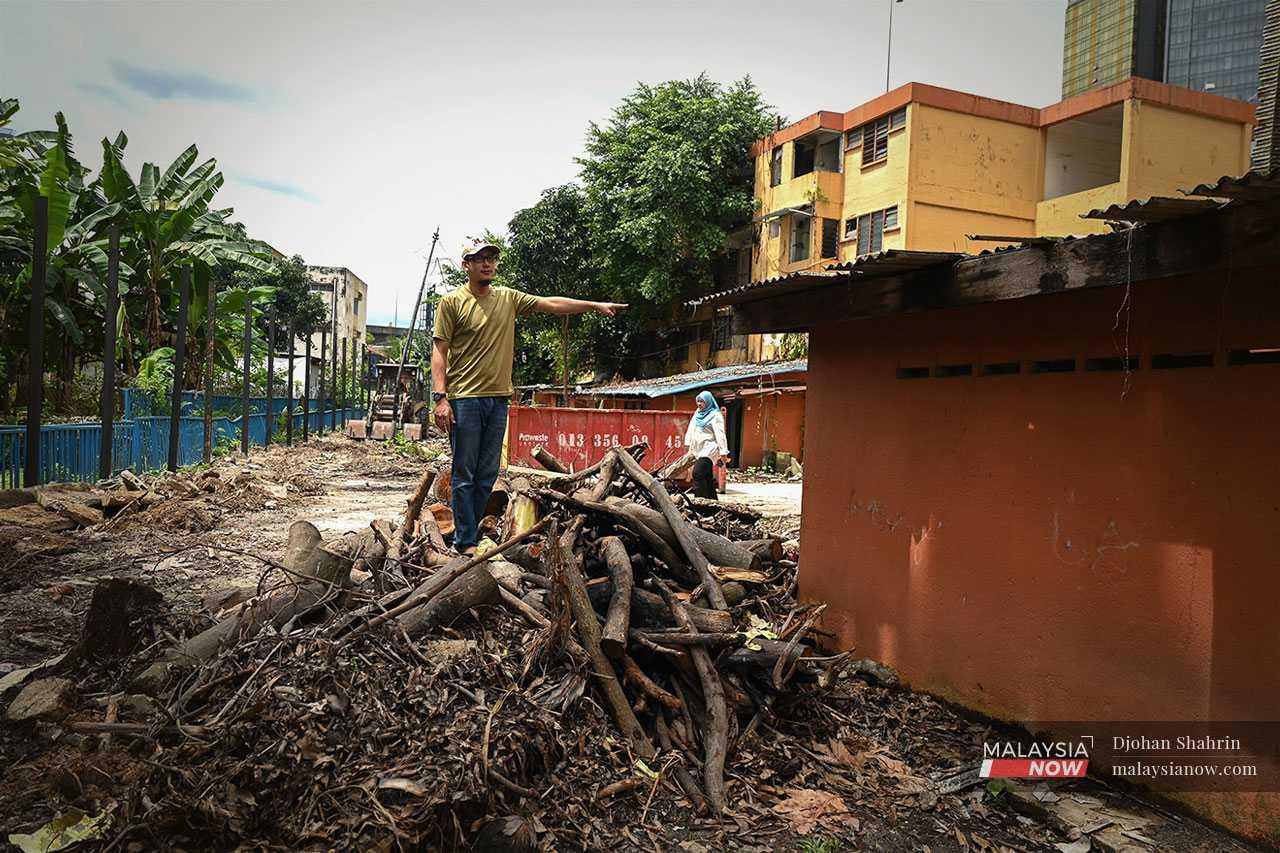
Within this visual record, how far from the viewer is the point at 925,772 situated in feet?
14.3

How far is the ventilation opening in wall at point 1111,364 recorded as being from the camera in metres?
4.04

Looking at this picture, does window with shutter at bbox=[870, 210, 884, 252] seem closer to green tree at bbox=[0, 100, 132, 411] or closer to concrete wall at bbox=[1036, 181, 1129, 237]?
concrete wall at bbox=[1036, 181, 1129, 237]

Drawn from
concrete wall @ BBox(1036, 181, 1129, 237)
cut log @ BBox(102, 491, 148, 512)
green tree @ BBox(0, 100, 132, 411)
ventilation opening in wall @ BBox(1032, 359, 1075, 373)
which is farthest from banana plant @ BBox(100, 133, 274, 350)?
concrete wall @ BBox(1036, 181, 1129, 237)

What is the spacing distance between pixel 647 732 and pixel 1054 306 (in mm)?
3237

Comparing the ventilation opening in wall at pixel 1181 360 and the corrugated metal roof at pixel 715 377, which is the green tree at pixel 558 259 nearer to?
the corrugated metal roof at pixel 715 377

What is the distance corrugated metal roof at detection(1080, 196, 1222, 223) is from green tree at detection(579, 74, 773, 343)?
1098 inches

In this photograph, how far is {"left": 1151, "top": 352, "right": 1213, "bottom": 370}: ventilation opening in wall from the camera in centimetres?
377

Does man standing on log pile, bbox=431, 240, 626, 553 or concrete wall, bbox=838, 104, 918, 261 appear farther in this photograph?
concrete wall, bbox=838, 104, 918, 261

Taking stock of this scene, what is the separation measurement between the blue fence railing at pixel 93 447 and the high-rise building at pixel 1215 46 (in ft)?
94.7

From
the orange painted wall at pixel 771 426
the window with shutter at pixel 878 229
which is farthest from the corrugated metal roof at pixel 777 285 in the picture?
the window with shutter at pixel 878 229

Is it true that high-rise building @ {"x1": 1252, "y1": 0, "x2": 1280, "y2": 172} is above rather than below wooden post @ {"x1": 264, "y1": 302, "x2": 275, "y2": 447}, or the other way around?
above

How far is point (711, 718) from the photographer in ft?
13.7

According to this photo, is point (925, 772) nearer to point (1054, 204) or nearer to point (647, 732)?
point (647, 732)

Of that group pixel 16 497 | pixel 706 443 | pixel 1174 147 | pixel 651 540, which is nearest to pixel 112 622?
pixel 651 540
